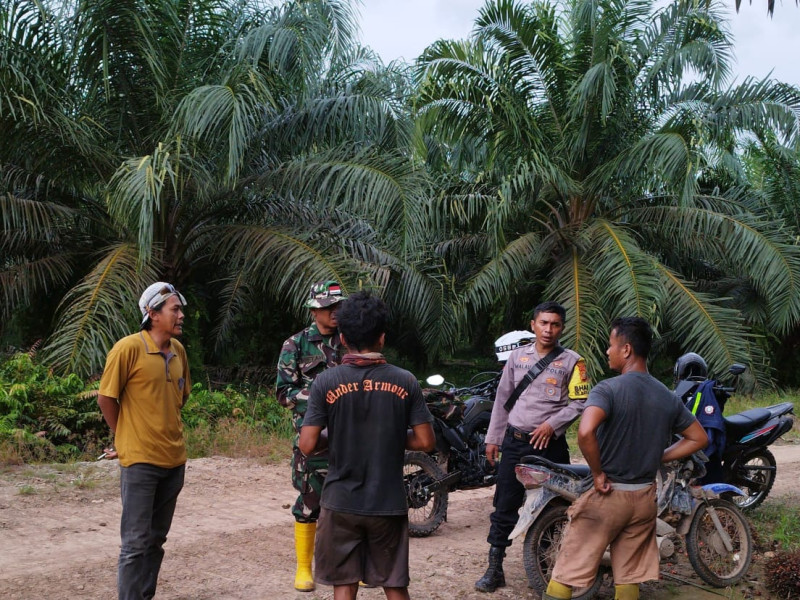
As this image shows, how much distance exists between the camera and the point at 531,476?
500 cm

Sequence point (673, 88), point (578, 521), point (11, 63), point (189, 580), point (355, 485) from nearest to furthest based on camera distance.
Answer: point (355, 485) → point (578, 521) → point (189, 580) → point (11, 63) → point (673, 88)

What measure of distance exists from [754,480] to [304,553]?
4.43m

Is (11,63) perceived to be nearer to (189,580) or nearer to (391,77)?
(391,77)

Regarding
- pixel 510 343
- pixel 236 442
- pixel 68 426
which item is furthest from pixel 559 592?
pixel 68 426

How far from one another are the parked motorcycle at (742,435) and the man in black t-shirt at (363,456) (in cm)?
355

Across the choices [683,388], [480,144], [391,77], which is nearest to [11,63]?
[391,77]

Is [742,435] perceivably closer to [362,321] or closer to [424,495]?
[424,495]

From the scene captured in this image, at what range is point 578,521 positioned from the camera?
4.46 m

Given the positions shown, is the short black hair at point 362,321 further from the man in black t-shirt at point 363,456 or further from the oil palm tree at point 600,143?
the oil palm tree at point 600,143

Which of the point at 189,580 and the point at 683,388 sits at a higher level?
the point at 683,388

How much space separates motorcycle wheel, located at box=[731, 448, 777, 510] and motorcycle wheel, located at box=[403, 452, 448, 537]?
249 cm

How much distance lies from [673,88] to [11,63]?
9321 millimetres

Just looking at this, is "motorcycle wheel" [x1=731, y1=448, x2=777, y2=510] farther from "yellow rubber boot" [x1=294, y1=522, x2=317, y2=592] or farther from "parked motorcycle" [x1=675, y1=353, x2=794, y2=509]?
"yellow rubber boot" [x1=294, y1=522, x2=317, y2=592]

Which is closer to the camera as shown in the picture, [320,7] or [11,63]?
[11,63]
